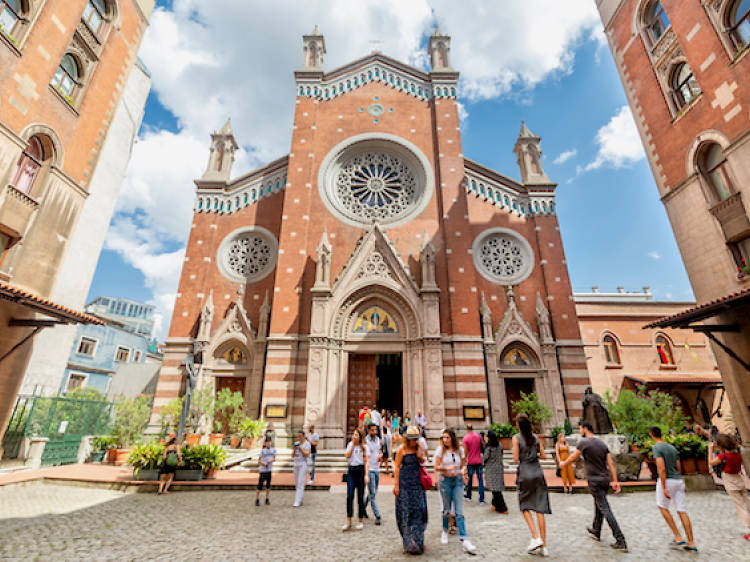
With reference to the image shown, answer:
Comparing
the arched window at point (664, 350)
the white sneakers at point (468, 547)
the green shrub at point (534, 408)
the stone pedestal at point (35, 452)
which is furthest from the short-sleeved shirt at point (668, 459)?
the arched window at point (664, 350)

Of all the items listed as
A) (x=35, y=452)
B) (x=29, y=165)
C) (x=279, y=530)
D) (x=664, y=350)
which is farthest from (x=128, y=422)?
(x=664, y=350)

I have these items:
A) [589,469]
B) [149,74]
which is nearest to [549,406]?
[589,469]

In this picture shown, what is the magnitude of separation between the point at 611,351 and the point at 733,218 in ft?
54.6

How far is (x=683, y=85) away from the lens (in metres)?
15.0

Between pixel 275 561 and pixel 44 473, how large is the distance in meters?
12.1

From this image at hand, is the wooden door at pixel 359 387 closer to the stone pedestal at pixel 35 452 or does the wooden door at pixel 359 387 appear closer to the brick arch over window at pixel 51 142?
the stone pedestal at pixel 35 452

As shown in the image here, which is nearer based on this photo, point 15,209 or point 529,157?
point 15,209

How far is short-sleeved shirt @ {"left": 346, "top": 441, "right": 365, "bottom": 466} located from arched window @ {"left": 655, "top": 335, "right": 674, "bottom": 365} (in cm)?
2759

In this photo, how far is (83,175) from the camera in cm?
1427

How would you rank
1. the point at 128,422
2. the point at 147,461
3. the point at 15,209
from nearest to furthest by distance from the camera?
the point at 147,461, the point at 15,209, the point at 128,422

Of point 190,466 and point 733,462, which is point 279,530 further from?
point 733,462

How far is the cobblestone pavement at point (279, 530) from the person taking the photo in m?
5.55

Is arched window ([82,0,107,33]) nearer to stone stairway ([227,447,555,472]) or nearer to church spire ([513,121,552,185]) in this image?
stone stairway ([227,447,555,472])

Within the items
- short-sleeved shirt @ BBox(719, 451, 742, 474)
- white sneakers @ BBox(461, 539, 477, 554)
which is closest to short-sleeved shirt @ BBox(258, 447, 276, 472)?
white sneakers @ BBox(461, 539, 477, 554)
